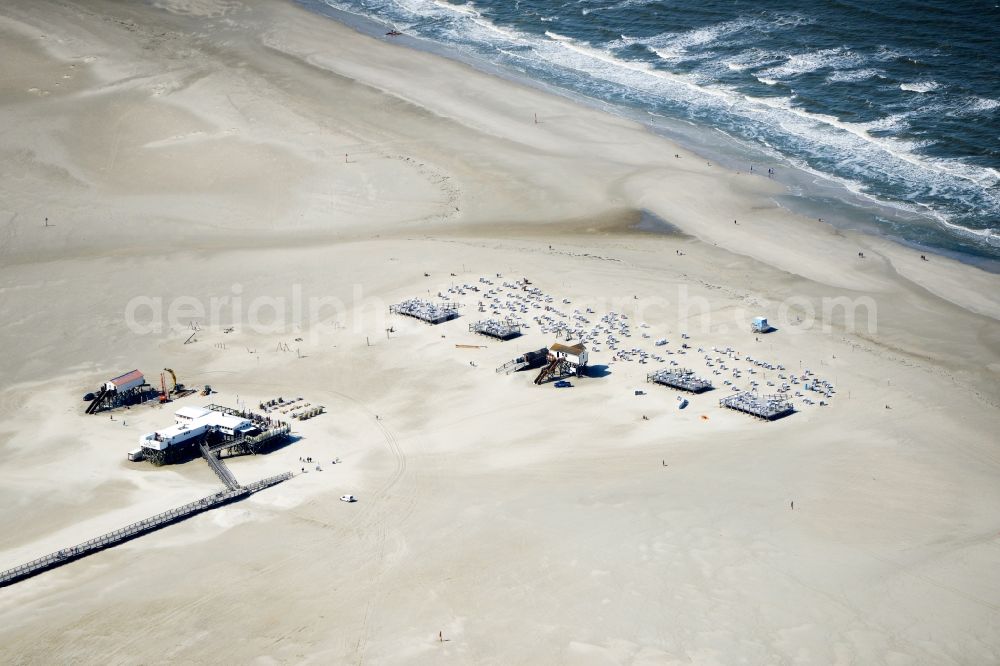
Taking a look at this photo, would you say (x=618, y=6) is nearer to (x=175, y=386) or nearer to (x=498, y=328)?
(x=498, y=328)

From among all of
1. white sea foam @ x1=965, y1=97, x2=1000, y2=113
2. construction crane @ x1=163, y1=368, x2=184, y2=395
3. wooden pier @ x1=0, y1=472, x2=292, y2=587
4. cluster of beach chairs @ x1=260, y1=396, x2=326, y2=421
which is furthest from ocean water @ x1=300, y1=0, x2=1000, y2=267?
wooden pier @ x1=0, y1=472, x2=292, y2=587

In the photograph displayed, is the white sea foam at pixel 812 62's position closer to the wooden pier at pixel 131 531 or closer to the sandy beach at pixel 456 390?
the sandy beach at pixel 456 390

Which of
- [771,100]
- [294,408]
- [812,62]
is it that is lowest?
[294,408]

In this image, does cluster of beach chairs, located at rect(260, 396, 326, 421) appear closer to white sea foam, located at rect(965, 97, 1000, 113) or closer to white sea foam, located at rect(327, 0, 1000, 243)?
white sea foam, located at rect(327, 0, 1000, 243)

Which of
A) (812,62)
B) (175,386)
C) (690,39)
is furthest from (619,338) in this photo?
(690,39)

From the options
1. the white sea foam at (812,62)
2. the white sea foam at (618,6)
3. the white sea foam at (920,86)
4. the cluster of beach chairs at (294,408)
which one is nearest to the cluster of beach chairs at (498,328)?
the cluster of beach chairs at (294,408)

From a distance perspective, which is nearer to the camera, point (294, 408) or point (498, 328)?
point (294, 408)
